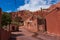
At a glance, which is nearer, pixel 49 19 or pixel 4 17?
Answer: pixel 49 19

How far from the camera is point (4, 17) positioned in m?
41.9

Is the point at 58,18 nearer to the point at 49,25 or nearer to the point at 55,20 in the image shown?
the point at 55,20

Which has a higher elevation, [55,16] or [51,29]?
[55,16]

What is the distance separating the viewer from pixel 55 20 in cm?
3369

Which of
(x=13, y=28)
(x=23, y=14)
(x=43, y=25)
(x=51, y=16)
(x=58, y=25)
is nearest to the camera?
(x=58, y=25)

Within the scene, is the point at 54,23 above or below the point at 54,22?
below

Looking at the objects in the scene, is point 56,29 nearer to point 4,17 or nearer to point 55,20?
point 55,20

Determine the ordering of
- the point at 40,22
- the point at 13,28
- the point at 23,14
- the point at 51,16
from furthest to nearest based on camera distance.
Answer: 1. the point at 23,14
2. the point at 13,28
3. the point at 40,22
4. the point at 51,16

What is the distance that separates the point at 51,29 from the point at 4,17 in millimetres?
13328

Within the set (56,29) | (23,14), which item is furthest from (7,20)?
(23,14)

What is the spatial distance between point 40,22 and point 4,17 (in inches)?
410

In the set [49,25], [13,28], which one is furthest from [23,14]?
[49,25]

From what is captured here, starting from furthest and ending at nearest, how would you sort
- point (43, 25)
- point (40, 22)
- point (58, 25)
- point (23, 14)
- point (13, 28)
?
point (23, 14) < point (13, 28) < point (40, 22) < point (43, 25) < point (58, 25)

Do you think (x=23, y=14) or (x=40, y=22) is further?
→ (x=23, y=14)
